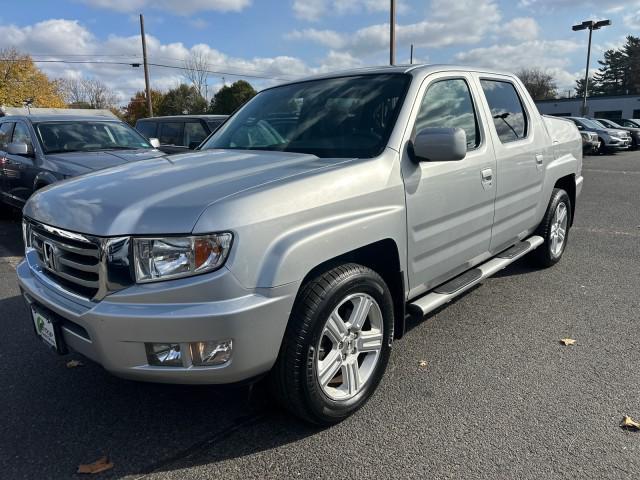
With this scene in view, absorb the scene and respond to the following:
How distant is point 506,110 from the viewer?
4.27 metres

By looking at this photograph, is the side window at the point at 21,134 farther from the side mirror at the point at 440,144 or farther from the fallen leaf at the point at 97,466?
the side mirror at the point at 440,144

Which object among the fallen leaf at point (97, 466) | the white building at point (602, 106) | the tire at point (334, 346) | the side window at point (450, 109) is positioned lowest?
the fallen leaf at point (97, 466)

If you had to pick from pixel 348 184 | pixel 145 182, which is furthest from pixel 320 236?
pixel 145 182

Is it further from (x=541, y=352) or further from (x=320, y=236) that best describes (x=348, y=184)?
(x=541, y=352)

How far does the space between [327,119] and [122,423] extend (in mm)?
2174

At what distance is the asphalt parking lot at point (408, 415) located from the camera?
7.88 feet

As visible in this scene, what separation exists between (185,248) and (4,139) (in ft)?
25.0

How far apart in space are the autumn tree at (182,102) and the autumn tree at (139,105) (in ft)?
7.09

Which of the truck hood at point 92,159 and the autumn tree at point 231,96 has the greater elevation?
the autumn tree at point 231,96

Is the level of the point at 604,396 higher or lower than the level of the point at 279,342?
lower

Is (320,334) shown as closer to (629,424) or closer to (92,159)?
(629,424)

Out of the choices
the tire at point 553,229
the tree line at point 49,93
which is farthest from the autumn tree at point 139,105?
the tire at point 553,229

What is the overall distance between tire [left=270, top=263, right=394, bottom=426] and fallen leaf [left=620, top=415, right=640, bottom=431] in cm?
127

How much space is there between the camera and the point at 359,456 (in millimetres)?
2459
